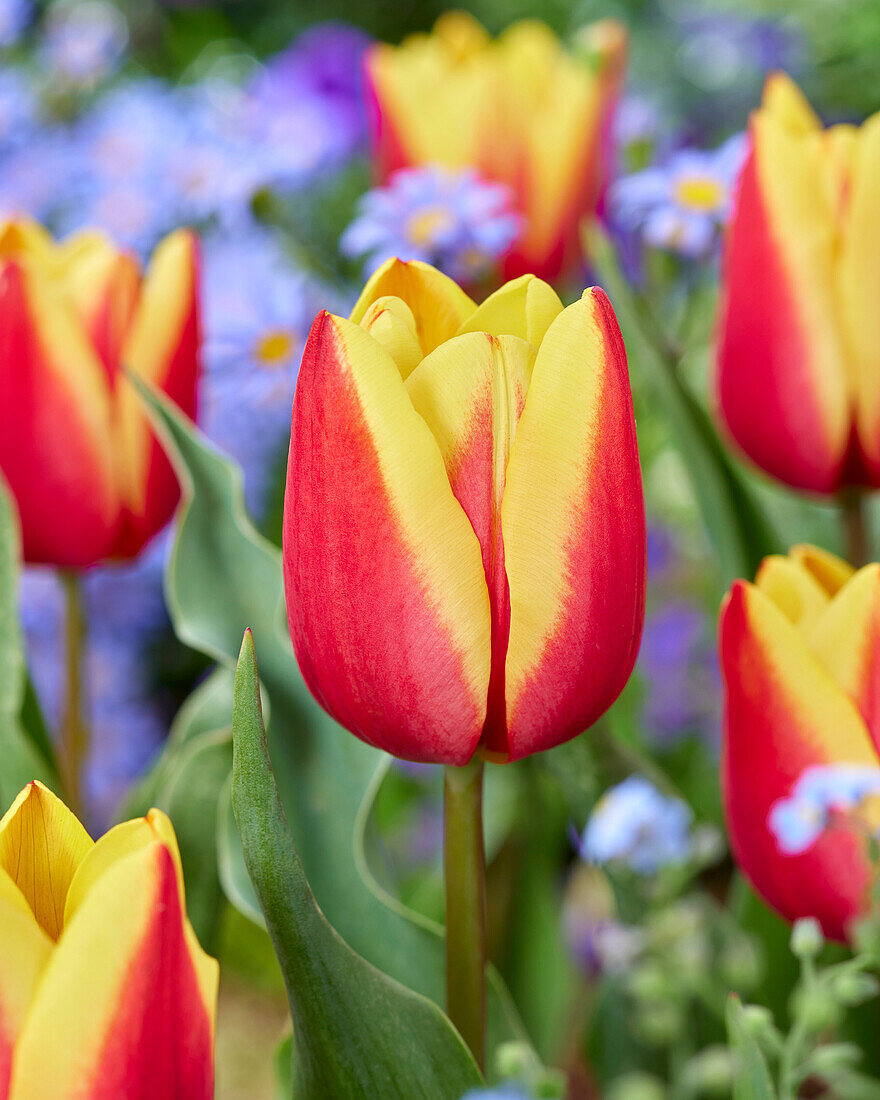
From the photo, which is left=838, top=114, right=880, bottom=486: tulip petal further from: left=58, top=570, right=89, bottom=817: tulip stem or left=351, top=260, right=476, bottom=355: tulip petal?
left=58, top=570, right=89, bottom=817: tulip stem

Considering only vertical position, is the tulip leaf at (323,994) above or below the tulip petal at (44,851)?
below

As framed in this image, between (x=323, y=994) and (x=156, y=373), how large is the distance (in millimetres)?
262

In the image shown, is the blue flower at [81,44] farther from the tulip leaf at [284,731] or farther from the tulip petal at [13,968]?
the tulip petal at [13,968]

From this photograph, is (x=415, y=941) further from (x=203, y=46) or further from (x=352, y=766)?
(x=203, y=46)

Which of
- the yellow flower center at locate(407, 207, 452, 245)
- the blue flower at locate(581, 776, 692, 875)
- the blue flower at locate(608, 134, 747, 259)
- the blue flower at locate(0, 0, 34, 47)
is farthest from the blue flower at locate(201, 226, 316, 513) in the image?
the blue flower at locate(0, 0, 34, 47)

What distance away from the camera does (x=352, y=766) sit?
0.38 meters

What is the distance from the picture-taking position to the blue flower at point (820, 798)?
0.32m

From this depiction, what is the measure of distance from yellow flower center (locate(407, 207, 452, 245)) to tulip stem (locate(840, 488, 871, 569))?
0.81 ft

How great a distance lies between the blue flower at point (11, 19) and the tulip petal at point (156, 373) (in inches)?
40.2

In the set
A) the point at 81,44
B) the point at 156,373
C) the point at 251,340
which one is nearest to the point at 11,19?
the point at 81,44

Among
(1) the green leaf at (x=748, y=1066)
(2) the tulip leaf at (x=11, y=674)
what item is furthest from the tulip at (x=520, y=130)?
(1) the green leaf at (x=748, y=1066)

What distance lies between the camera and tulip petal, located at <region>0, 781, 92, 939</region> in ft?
0.82

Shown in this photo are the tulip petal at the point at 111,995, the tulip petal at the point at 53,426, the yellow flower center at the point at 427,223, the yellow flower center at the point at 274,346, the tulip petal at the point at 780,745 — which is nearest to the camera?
the tulip petal at the point at 111,995

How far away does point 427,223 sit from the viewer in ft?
2.05
